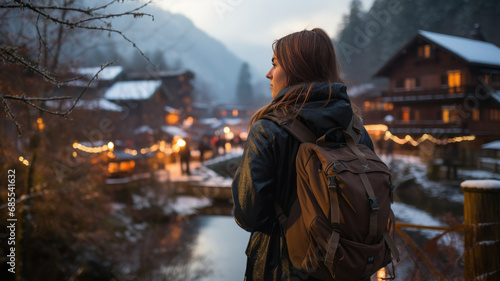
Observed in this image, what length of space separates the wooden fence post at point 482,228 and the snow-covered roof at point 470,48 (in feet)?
29.6

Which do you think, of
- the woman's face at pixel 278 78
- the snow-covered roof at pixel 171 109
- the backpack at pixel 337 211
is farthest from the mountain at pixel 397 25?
the snow-covered roof at pixel 171 109

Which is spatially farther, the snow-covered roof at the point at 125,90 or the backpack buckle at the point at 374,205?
the snow-covered roof at the point at 125,90

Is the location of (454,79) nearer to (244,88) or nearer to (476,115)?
(476,115)

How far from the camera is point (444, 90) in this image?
672 inches

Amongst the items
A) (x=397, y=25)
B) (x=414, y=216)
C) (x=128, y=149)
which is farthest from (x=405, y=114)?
(x=128, y=149)

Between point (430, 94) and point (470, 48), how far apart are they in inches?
250

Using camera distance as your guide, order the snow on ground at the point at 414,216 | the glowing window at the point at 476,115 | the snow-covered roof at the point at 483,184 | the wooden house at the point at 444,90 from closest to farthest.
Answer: the snow-covered roof at the point at 483,184, the snow on ground at the point at 414,216, the wooden house at the point at 444,90, the glowing window at the point at 476,115

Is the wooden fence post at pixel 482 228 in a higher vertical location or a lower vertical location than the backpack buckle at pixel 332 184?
lower

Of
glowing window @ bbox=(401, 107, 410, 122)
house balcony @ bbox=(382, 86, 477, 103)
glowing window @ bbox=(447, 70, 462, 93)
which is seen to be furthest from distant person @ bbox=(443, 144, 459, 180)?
glowing window @ bbox=(401, 107, 410, 122)

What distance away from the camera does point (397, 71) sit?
2191 cm

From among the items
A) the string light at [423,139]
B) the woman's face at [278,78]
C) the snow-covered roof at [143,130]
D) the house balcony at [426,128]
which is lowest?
the string light at [423,139]

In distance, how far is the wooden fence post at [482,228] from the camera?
2.75m

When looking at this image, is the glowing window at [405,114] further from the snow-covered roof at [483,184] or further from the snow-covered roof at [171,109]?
the snow-covered roof at [171,109]

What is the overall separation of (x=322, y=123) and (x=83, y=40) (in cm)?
993
